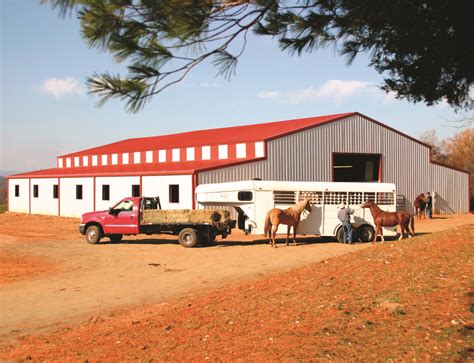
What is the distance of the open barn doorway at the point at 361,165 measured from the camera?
117ft

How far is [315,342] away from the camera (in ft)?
21.8

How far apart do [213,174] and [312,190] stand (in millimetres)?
9363

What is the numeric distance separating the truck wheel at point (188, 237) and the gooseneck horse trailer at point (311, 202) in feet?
6.42

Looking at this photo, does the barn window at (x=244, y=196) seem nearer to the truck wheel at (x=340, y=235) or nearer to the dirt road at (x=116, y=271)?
the dirt road at (x=116, y=271)

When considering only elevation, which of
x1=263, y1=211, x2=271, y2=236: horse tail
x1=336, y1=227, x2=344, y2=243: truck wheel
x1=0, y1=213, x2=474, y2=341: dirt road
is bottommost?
x1=0, y1=213, x2=474, y2=341: dirt road

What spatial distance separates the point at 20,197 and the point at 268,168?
937 inches

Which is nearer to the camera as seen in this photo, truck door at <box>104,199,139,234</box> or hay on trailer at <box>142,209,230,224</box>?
hay on trailer at <box>142,209,230,224</box>

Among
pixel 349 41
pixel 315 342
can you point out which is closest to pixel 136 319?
pixel 315 342

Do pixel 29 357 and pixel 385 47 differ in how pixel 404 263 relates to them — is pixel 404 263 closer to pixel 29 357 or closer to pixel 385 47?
pixel 385 47

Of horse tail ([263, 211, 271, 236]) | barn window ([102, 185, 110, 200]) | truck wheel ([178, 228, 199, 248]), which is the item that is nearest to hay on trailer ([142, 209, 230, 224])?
truck wheel ([178, 228, 199, 248])

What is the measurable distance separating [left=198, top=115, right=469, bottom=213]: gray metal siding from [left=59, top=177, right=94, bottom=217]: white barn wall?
10805mm

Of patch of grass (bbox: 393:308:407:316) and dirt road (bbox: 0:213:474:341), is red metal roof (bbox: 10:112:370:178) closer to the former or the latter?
dirt road (bbox: 0:213:474:341)

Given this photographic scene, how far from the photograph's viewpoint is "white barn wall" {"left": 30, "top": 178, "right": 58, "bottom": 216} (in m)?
39.2

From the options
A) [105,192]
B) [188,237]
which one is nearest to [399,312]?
[188,237]
